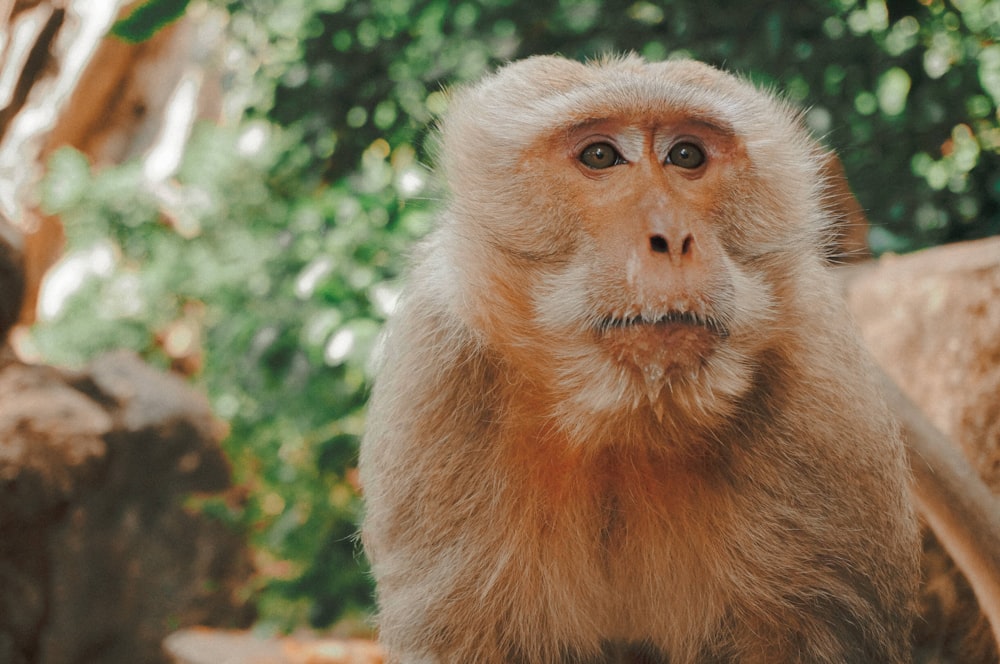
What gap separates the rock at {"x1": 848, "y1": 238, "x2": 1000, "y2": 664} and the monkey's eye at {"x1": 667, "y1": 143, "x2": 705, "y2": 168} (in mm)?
1455

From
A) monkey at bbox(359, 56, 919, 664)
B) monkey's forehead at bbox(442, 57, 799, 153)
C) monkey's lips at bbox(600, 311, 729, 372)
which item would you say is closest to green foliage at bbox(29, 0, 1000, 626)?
monkey's forehead at bbox(442, 57, 799, 153)

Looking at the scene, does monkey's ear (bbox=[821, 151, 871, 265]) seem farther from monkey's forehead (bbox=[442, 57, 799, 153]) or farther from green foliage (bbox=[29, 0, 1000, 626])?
monkey's forehead (bbox=[442, 57, 799, 153])

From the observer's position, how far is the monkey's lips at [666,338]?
154 centimetres

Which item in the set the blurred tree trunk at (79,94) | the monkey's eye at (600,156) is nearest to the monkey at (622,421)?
the monkey's eye at (600,156)

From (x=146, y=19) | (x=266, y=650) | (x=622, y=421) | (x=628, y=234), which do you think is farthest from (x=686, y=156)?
(x=266, y=650)

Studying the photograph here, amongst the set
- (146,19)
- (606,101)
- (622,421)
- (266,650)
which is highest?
(606,101)

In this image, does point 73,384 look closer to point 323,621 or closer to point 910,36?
point 323,621

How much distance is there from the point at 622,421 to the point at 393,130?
1.90m

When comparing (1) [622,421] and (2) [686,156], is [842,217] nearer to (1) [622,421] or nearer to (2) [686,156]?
(2) [686,156]

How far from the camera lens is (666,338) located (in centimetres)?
155

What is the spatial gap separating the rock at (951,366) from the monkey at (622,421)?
846 mm

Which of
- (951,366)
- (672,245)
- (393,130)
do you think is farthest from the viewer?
(393,130)

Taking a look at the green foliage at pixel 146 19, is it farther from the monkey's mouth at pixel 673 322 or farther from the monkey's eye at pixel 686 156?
the monkey's eye at pixel 686 156

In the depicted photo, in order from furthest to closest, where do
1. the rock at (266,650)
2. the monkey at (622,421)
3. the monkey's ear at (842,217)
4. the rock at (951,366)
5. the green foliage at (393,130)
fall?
the rock at (266,650) < the green foliage at (393,130) < the rock at (951,366) < the monkey's ear at (842,217) < the monkey at (622,421)
